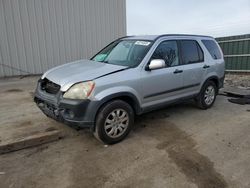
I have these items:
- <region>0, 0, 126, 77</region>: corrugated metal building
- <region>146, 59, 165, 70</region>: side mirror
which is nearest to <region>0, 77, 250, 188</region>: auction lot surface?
<region>146, 59, 165, 70</region>: side mirror

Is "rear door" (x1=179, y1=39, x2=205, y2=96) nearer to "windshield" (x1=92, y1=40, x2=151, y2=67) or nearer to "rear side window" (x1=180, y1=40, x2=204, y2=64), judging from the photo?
"rear side window" (x1=180, y1=40, x2=204, y2=64)

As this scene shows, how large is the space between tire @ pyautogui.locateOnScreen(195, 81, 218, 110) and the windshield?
2002mm

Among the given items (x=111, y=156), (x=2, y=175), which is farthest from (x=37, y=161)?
(x=111, y=156)

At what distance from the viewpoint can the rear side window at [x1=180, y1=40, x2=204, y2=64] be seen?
4.64m

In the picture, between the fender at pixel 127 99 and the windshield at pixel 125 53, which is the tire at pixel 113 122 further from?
the windshield at pixel 125 53

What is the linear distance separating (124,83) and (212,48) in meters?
3.10

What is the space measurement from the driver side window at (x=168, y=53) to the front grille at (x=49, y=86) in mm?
1776

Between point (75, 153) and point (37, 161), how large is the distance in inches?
21.4

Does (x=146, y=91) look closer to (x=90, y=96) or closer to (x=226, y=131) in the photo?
(x=90, y=96)

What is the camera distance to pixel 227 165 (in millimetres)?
3004

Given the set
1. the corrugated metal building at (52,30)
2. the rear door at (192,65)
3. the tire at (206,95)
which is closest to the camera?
the rear door at (192,65)

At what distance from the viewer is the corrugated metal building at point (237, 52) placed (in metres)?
11.0

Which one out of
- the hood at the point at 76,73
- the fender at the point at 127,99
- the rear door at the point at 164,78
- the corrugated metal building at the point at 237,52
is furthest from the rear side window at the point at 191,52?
the corrugated metal building at the point at 237,52

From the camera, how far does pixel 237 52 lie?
450 inches
